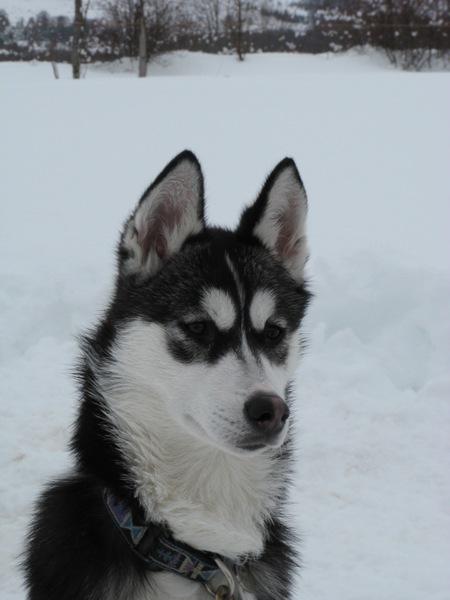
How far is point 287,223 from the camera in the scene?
304 cm

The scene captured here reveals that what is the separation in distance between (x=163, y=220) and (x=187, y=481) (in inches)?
42.0

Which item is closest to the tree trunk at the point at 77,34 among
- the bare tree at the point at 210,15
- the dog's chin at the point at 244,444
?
the bare tree at the point at 210,15

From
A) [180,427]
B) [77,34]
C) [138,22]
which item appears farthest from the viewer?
[138,22]

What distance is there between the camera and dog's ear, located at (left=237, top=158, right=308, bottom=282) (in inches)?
Result: 112

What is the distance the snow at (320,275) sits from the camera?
12.9 ft

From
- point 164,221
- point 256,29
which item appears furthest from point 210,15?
point 164,221

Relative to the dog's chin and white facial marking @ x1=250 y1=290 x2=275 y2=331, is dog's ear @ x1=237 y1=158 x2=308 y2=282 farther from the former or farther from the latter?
the dog's chin

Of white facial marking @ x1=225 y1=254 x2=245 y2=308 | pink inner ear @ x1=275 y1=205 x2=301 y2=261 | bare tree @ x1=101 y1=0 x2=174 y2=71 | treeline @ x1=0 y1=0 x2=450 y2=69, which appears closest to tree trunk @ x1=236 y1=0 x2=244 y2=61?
treeline @ x1=0 y1=0 x2=450 y2=69

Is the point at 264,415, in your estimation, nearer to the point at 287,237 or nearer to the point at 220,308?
the point at 220,308

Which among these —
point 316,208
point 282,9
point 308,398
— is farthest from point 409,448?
point 282,9

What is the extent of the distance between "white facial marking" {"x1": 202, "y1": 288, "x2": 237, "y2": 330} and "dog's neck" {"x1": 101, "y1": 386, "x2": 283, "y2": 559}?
1.27 ft

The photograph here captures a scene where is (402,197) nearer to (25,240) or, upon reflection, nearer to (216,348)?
(25,240)

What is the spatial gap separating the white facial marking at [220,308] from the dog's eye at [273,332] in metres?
0.18

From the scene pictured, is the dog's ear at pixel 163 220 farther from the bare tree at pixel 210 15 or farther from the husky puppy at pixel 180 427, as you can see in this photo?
the bare tree at pixel 210 15
